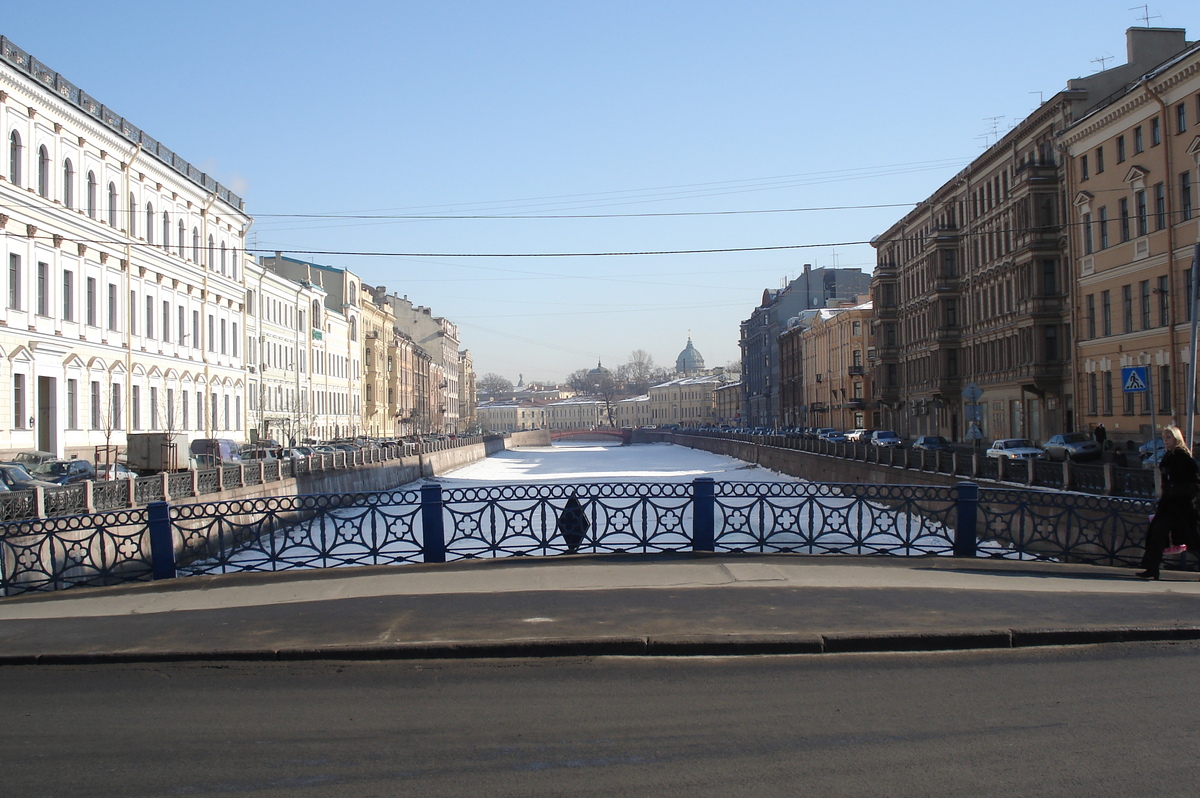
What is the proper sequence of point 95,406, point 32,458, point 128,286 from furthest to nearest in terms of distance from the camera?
point 128,286 → point 95,406 → point 32,458

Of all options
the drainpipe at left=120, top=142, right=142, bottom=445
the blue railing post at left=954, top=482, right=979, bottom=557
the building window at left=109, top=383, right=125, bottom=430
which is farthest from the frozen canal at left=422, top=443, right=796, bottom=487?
the blue railing post at left=954, top=482, right=979, bottom=557

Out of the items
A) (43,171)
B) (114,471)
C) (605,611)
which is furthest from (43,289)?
(605,611)

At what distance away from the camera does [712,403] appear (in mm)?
193500

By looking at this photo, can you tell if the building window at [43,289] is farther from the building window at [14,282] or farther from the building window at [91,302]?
the building window at [91,302]

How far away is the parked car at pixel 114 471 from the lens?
28.5 m

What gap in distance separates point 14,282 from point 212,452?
866 cm

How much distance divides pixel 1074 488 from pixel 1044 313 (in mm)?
23741

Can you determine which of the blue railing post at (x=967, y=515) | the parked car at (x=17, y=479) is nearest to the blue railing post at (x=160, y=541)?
the parked car at (x=17, y=479)

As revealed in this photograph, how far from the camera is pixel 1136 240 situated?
3516 cm

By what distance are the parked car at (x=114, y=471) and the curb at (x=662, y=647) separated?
20910 millimetres

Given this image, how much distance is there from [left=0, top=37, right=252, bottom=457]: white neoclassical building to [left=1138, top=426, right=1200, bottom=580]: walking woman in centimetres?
3203

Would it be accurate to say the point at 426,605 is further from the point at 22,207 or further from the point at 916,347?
the point at 916,347

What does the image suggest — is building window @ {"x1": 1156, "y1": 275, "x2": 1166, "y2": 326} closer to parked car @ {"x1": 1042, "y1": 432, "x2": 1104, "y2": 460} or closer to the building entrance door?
parked car @ {"x1": 1042, "y1": 432, "x2": 1104, "y2": 460}

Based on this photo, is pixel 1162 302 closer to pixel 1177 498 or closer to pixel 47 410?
pixel 1177 498
